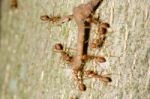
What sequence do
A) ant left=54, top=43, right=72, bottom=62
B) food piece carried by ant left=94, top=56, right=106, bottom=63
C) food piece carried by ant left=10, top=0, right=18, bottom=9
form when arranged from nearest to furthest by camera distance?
food piece carried by ant left=94, top=56, right=106, bottom=63, ant left=54, top=43, right=72, bottom=62, food piece carried by ant left=10, top=0, right=18, bottom=9

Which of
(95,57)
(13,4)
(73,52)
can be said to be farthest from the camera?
(13,4)

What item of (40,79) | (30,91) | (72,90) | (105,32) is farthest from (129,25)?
(30,91)

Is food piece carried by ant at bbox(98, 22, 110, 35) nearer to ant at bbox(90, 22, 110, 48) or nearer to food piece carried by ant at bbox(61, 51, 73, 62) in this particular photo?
ant at bbox(90, 22, 110, 48)

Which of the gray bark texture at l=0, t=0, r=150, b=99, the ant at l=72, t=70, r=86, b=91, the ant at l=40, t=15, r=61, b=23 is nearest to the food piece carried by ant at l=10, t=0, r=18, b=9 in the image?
the gray bark texture at l=0, t=0, r=150, b=99

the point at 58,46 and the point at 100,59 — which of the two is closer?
the point at 100,59

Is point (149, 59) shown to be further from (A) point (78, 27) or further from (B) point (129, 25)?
(A) point (78, 27)

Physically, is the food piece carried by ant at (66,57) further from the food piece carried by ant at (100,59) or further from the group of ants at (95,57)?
the food piece carried by ant at (100,59)

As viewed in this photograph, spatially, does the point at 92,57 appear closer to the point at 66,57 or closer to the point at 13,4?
the point at 66,57

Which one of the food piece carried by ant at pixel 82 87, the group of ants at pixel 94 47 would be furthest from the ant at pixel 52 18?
the food piece carried by ant at pixel 82 87

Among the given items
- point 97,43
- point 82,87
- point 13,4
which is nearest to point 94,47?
point 97,43
